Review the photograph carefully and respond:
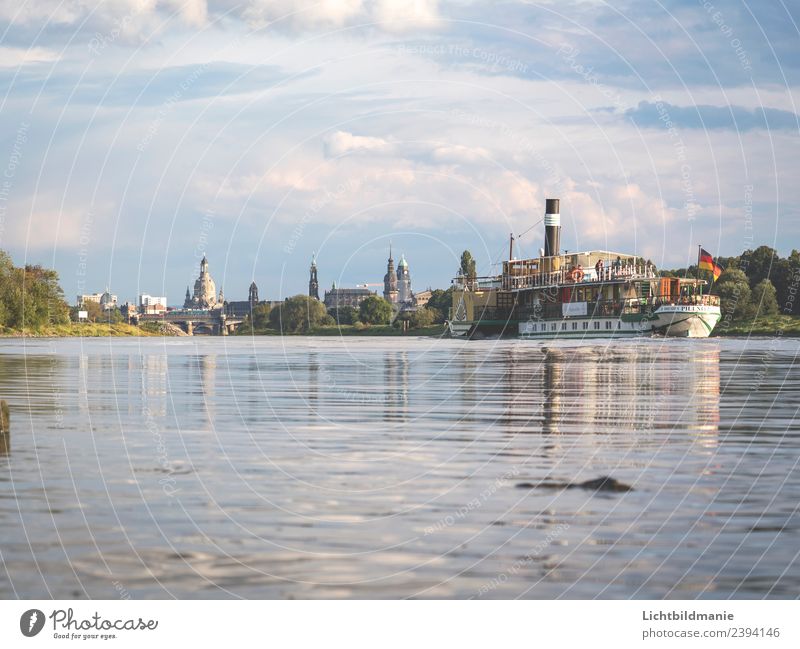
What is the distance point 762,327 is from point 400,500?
5254 inches

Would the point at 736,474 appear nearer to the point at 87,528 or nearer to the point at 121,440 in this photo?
the point at 87,528

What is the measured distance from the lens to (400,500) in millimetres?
13039

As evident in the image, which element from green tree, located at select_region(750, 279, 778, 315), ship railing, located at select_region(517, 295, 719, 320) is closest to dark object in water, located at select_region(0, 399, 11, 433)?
ship railing, located at select_region(517, 295, 719, 320)

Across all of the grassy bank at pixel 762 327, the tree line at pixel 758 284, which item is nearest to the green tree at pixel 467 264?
the tree line at pixel 758 284

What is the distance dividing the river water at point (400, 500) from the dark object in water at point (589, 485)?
0.08 m

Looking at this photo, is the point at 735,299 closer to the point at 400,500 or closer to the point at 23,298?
the point at 23,298

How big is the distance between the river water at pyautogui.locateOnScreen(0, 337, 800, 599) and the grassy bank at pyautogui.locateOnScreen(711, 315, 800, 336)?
113241 millimetres

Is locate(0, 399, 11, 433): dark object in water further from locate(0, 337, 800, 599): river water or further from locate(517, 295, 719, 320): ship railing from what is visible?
locate(517, 295, 719, 320): ship railing

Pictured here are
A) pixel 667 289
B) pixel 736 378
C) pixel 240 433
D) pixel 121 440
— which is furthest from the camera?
pixel 667 289

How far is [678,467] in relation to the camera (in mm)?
15641

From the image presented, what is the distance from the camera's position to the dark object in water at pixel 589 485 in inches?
544
